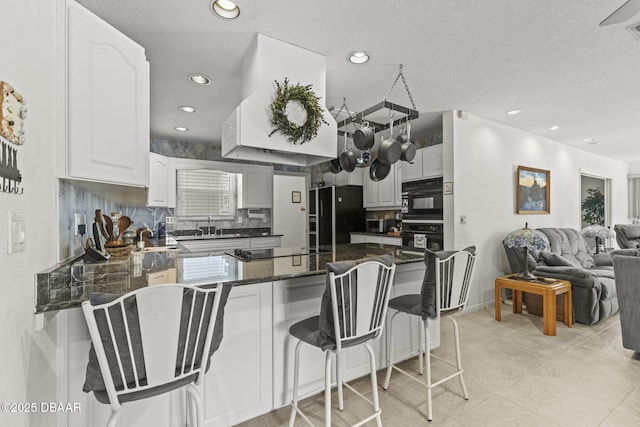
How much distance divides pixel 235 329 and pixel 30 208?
3.61 ft

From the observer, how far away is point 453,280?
2.01m

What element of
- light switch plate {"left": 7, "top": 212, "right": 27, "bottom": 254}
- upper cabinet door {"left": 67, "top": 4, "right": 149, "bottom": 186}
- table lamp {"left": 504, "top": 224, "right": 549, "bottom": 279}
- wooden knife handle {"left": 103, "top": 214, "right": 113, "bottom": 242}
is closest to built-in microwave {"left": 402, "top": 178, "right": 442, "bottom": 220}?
table lamp {"left": 504, "top": 224, "right": 549, "bottom": 279}

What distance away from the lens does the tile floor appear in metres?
1.92

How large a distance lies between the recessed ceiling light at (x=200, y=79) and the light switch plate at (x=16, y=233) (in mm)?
2218

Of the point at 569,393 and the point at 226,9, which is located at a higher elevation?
the point at 226,9

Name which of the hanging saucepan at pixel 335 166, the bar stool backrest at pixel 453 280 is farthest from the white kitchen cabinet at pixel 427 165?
the bar stool backrest at pixel 453 280

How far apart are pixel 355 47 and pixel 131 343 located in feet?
7.68

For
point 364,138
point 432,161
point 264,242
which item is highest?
point 432,161

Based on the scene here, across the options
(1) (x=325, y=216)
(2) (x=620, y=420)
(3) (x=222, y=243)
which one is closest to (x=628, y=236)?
(2) (x=620, y=420)

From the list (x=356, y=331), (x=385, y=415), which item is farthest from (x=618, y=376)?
(x=356, y=331)

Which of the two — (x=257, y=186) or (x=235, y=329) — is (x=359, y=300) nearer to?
(x=235, y=329)

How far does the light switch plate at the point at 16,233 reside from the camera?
93cm

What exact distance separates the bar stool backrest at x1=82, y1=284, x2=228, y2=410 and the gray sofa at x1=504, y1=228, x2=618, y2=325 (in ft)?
13.5

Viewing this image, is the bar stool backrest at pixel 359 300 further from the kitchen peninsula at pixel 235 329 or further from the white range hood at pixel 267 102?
the white range hood at pixel 267 102
